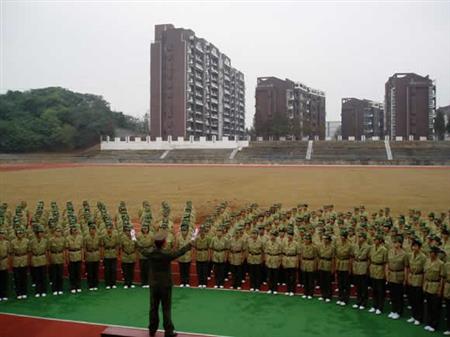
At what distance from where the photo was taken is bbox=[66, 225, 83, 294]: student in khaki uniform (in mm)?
7527

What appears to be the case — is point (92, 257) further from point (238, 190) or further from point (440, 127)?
point (440, 127)

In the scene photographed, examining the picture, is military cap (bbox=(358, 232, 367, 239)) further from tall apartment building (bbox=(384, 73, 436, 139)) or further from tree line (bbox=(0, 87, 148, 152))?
tall apartment building (bbox=(384, 73, 436, 139))

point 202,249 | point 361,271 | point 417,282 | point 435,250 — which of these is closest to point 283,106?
point 202,249

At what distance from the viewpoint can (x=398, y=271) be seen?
629 cm

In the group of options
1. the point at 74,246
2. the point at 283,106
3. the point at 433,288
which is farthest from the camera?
the point at 283,106

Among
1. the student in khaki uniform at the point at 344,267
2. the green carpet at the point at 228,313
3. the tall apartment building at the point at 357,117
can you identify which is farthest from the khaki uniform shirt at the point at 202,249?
the tall apartment building at the point at 357,117

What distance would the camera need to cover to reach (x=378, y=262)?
6.48 m

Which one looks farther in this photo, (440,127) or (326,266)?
(440,127)

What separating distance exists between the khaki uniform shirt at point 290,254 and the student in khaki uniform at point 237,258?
77 centimetres

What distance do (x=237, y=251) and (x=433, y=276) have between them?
3.20 m

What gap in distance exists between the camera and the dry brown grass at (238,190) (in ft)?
52.1

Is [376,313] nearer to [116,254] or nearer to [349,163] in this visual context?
[116,254]

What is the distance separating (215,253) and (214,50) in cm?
6276

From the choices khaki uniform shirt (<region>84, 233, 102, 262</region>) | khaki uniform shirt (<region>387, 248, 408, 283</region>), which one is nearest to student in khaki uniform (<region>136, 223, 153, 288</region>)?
khaki uniform shirt (<region>84, 233, 102, 262</region>)
